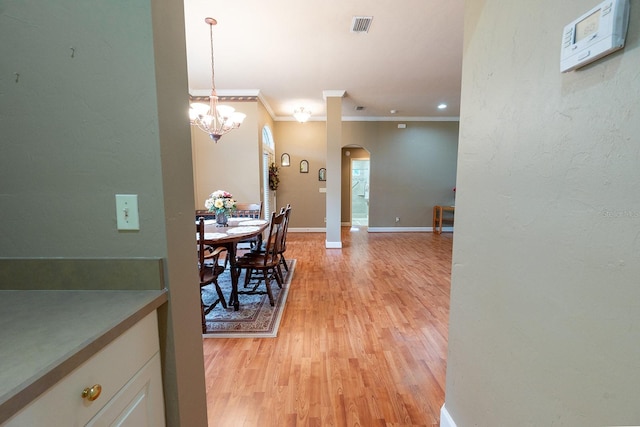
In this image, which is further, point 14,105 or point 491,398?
point 491,398

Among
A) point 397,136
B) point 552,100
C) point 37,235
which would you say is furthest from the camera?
point 397,136

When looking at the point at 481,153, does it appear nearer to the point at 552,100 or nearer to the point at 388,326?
the point at 552,100

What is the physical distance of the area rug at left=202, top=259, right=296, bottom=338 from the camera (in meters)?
2.31

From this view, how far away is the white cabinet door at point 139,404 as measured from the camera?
682mm

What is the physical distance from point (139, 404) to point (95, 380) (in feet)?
0.75

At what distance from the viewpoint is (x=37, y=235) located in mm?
865

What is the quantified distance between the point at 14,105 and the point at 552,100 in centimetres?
159

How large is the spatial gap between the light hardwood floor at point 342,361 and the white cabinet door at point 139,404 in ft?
2.47

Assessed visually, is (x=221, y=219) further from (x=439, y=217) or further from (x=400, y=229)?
(x=439, y=217)

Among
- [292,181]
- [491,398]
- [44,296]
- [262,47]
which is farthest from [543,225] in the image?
[292,181]

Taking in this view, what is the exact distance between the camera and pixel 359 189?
338 inches

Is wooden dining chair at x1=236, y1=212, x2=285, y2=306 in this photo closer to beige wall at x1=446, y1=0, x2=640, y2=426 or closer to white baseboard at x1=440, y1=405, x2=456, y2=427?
white baseboard at x1=440, y1=405, x2=456, y2=427

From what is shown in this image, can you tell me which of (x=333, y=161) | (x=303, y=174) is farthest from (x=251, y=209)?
(x=303, y=174)

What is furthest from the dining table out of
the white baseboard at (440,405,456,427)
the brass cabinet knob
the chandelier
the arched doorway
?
the arched doorway
